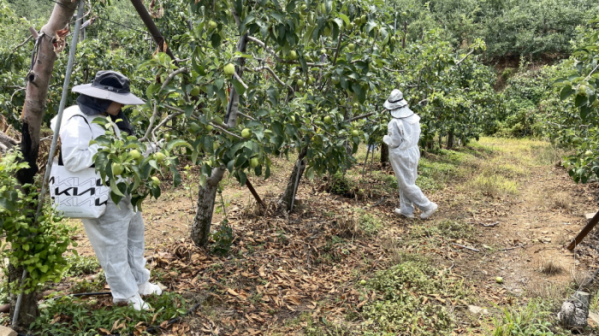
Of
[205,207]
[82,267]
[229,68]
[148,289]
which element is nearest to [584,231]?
[205,207]

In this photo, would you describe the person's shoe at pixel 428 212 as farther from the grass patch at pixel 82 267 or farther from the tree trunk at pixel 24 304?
the tree trunk at pixel 24 304

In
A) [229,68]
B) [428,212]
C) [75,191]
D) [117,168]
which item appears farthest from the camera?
[428,212]

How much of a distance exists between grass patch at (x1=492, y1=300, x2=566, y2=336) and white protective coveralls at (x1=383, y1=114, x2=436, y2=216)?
2261mm

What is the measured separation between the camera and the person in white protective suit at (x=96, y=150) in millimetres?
2275

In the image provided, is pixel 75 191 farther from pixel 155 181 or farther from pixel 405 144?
pixel 405 144

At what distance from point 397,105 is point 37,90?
4.11 meters

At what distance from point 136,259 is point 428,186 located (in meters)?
5.31

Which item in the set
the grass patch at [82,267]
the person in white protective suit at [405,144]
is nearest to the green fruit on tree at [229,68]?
the grass patch at [82,267]

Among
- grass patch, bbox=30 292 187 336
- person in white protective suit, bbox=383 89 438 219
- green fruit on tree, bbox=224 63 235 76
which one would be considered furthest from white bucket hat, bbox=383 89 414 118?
grass patch, bbox=30 292 187 336

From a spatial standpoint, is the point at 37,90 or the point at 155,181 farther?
the point at 37,90

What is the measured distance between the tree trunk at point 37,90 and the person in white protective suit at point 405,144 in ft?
13.0

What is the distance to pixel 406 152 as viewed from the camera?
5.30 meters

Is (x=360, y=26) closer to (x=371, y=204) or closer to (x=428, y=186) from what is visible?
(x=371, y=204)

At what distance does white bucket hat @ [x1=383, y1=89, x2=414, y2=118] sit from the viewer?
5188 millimetres
